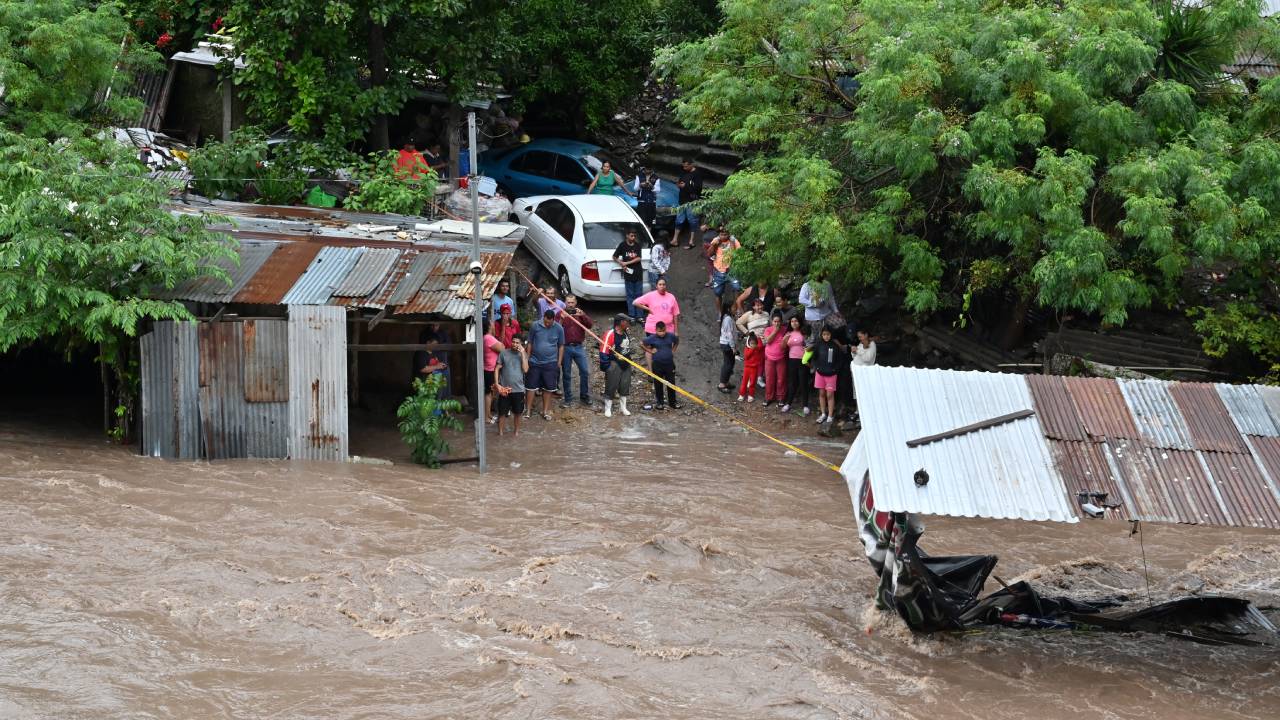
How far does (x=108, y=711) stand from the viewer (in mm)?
8094

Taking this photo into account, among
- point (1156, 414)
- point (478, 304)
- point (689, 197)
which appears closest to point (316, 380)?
point (478, 304)

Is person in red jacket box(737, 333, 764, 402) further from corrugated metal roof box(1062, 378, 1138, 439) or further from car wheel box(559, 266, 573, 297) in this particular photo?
corrugated metal roof box(1062, 378, 1138, 439)

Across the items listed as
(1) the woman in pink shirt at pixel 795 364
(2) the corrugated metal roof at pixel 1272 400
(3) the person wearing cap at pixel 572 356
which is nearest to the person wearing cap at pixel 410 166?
(3) the person wearing cap at pixel 572 356

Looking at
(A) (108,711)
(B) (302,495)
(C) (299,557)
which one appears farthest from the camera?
(B) (302,495)

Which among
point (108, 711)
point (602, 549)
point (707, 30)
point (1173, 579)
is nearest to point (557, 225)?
point (707, 30)

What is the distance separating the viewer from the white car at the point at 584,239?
19.1 m

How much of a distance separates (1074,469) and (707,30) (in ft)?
53.5

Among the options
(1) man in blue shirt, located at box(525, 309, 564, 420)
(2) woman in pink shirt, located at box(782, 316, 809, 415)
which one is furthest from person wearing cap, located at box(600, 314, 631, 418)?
(2) woman in pink shirt, located at box(782, 316, 809, 415)

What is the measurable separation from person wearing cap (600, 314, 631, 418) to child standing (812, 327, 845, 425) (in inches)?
101

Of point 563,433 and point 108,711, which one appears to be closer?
point 108,711

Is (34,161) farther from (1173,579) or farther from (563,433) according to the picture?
(1173,579)

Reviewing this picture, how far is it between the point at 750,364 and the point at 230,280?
721 centimetres

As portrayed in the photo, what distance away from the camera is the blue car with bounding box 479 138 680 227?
73.8 feet

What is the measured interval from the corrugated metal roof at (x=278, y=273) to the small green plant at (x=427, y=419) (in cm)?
184
